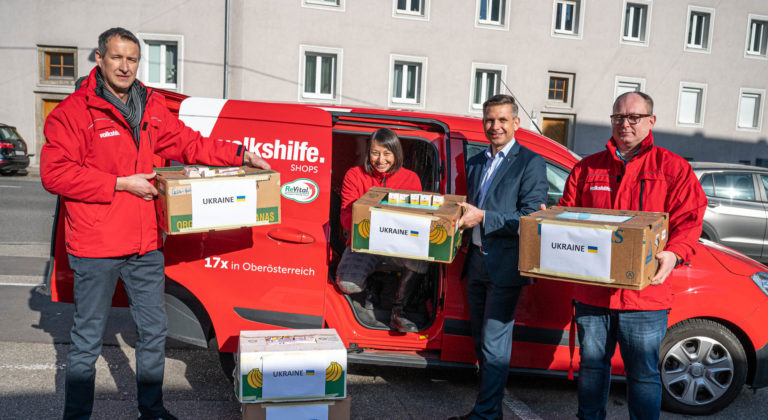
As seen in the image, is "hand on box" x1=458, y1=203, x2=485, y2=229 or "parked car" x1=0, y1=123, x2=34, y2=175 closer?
"hand on box" x1=458, y1=203, x2=485, y2=229

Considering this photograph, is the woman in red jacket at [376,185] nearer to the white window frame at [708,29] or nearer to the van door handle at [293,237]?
the van door handle at [293,237]

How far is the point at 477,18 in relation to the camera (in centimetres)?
1862

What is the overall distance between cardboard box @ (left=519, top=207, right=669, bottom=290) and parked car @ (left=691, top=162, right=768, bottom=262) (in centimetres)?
613

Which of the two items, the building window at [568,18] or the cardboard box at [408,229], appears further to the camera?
the building window at [568,18]

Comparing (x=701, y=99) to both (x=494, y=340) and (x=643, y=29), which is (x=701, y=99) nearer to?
(x=643, y=29)

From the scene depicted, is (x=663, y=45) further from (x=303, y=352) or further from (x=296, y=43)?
(x=303, y=352)

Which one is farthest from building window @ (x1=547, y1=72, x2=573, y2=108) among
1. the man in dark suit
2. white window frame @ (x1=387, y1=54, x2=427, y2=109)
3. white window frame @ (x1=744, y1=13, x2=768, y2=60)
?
the man in dark suit

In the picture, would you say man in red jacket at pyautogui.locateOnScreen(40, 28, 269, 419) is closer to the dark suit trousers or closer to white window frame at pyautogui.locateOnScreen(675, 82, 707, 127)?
the dark suit trousers

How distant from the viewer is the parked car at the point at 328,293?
3428 millimetres

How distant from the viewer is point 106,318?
287 cm

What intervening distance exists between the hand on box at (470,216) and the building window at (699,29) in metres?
21.7

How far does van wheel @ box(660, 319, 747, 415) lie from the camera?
136 inches

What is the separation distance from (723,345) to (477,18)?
16.9 m

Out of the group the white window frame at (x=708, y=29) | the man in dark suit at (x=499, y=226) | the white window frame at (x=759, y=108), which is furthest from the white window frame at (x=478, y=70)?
the man in dark suit at (x=499, y=226)
